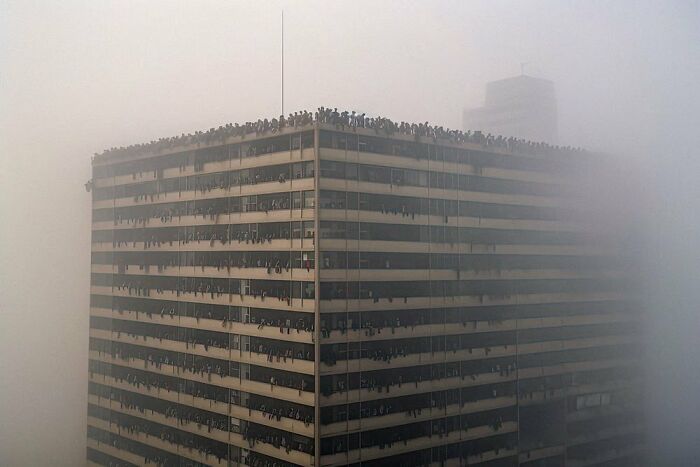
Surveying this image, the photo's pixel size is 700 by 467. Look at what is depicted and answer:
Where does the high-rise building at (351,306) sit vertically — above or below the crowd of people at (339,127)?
below

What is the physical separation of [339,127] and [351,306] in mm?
3147

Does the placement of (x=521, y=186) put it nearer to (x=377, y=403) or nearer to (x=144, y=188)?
(x=377, y=403)

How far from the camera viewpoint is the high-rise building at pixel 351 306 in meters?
12.6

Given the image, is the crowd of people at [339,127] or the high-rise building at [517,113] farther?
the high-rise building at [517,113]

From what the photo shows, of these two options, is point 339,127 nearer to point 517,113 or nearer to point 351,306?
point 351,306

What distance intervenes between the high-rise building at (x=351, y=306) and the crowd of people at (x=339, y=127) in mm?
Result: 59

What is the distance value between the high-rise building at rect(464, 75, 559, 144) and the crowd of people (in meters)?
0.77

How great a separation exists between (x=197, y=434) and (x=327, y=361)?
3.85 metres

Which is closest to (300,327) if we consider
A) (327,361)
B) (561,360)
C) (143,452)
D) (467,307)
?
(327,361)

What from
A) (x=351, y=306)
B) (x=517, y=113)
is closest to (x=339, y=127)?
(x=351, y=306)

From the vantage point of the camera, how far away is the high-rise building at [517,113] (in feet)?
56.3

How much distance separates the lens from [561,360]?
16953 millimetres

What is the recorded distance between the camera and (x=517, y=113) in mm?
17641

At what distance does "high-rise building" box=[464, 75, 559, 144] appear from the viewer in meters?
17.2
